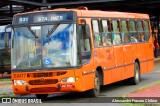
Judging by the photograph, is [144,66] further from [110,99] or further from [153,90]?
[110,99]

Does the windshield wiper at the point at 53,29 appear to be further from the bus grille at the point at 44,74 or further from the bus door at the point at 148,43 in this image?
the bus door at the point at 148,43

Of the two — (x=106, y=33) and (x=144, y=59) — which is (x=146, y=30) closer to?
(x=144, y=59)

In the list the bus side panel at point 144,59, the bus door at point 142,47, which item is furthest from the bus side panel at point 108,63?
the bus side panel at point 144,59

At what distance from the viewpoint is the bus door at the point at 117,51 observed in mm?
17083

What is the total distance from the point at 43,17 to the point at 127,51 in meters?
5.06

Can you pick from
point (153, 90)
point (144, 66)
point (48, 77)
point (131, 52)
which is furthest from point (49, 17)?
point (144, 66)

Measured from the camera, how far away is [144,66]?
2056 centimetres

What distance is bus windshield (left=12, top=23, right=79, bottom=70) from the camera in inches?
545

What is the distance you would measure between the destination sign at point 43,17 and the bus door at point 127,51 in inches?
171

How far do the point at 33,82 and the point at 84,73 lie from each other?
1.49 metres

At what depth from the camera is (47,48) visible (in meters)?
14.0

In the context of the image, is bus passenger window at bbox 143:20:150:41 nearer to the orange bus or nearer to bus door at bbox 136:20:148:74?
bus door at bbox 136:20:148:74

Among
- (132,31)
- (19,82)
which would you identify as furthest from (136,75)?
(19,82)

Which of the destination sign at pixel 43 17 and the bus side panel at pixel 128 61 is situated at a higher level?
the destination sign at pixel 43 17
